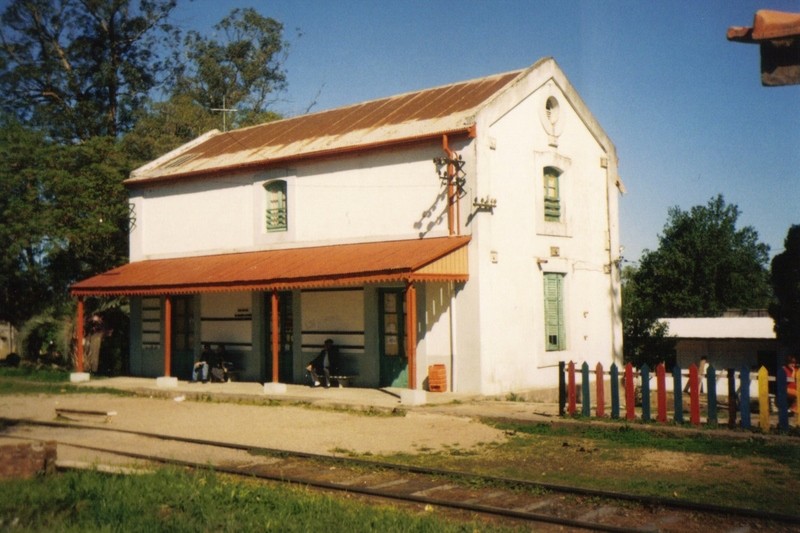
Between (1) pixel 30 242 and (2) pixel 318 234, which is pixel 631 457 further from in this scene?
(1) pixel 30 242

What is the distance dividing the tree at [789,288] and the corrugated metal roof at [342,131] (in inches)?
340

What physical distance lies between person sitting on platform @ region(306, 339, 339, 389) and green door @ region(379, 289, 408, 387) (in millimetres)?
1313

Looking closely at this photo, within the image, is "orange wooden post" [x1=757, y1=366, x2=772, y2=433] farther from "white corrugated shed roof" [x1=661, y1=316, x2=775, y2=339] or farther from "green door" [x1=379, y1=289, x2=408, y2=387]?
"white corrugated shed roof" [x1=661, y1=316, x2=775, y2=339]

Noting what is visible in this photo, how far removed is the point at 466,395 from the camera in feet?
55.6

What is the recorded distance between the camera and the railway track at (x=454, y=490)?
7301 mm

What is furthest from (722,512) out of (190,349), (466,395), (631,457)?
Result: (190,349)

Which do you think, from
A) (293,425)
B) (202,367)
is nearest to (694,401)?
(293,425)

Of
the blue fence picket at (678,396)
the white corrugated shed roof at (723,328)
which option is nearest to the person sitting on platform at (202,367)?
the blue fence picket at (678,396)

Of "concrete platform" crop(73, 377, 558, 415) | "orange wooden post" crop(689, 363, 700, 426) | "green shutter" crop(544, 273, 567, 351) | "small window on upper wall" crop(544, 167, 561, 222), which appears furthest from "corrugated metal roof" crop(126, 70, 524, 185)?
"orange wooden post" crop(689, 363, 700, 426)

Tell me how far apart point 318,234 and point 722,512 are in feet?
46.9

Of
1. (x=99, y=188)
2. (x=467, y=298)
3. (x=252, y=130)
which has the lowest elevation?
(x=467, y=298)

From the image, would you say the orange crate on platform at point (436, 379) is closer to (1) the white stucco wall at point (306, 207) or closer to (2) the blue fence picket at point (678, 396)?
(1) the white stucco wall at point (306, 207)

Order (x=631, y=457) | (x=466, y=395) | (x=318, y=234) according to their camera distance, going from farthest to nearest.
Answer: (x=318, y=234) < (x=466, y=395) < (x=631, y=457)

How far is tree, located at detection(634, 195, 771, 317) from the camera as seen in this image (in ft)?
165
